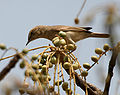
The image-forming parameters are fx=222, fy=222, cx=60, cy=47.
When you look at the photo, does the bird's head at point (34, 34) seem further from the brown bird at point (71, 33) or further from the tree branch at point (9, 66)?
the tree branch at point (9, 66)

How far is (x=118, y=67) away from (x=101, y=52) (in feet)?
5.04

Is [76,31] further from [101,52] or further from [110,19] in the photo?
[110,19]

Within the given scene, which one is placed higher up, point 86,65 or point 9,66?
point 9,66

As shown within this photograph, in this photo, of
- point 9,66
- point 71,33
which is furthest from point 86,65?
point 71,33

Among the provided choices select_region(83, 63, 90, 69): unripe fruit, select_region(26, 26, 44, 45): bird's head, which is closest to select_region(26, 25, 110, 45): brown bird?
select_region(26, 26, 44, 45): bird's head

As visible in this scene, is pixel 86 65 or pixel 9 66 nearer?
pixel 9 66

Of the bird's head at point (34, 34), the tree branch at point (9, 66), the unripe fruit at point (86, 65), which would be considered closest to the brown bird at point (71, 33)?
the bird's head at point (34, 34)

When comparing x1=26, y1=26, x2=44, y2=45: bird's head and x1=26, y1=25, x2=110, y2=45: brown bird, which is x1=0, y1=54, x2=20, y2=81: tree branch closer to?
x1=26, y1=25, x2=110, y2=45: brown bird

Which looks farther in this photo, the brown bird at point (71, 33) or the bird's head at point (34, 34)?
the bird's head at point (34, 34)

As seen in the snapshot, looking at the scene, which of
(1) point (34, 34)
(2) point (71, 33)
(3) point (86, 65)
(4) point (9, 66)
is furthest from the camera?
(1) point (34, 34)

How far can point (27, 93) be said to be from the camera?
1.81 meters

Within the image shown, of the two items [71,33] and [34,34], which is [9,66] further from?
[34,34]

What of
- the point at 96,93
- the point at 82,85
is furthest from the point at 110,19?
the point at 96,93

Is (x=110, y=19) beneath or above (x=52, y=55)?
above
